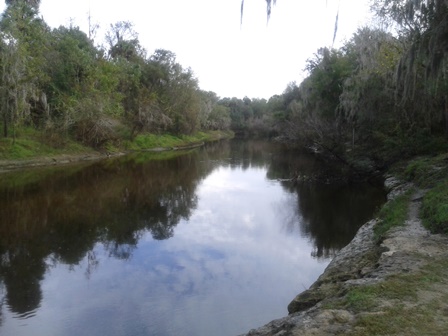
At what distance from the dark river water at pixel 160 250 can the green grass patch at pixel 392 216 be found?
1515 mm

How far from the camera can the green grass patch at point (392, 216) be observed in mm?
11633

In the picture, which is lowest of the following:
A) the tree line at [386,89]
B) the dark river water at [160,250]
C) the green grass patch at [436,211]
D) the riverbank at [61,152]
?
the dark river water at [160,250]

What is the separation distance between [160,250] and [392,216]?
668 cm

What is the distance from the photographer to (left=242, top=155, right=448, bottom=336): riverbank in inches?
221

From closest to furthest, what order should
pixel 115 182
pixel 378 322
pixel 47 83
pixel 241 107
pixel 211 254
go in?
pixel 378 322 < pixel 211 254 < pixel 115 182 < pixel 47 83 < pixel 241 107

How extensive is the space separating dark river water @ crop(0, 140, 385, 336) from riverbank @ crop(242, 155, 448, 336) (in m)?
1.39

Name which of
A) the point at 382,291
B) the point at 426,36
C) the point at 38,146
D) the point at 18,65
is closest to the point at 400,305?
the point at 382,291

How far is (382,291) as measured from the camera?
22.1ft

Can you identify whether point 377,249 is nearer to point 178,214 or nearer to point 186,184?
point 178,214

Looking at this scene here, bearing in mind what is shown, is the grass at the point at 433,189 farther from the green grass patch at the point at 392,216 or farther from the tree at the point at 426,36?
the tree at the point at 426,36

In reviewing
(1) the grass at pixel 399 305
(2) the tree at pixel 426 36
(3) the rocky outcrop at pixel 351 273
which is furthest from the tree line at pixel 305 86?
(1) the grass at pixel 399 305

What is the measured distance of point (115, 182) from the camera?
2584cm

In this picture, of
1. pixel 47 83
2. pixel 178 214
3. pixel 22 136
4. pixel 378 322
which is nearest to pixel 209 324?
pixel 378 322

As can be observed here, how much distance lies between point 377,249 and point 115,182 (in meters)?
18.6
